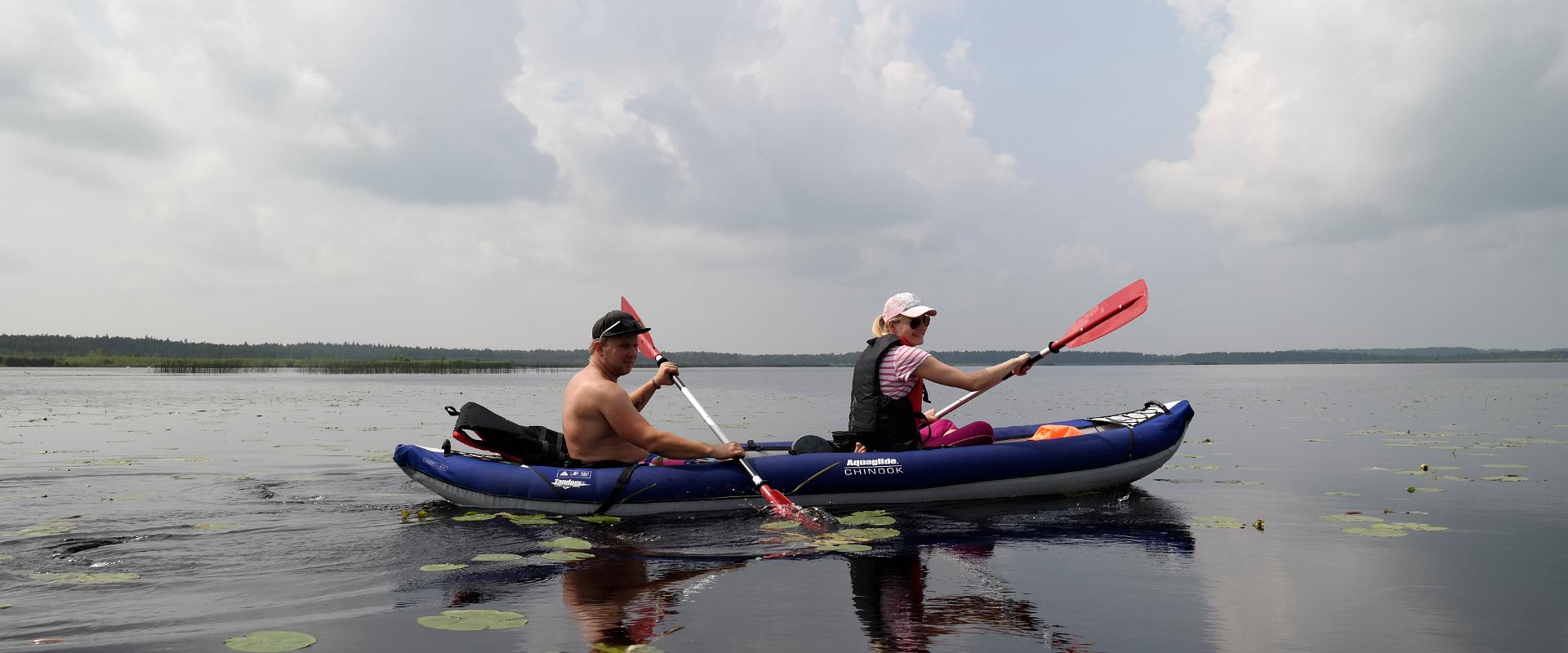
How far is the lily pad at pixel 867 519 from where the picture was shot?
6.70 meters

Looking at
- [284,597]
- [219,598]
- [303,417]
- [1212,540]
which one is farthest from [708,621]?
[303,417]

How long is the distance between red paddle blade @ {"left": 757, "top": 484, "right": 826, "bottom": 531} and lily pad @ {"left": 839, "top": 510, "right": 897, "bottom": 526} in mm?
275

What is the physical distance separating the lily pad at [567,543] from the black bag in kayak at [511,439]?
1549 mm

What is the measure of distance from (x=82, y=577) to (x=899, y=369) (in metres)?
5.39

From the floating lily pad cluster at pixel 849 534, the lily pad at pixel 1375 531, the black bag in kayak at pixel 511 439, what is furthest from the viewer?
the black bag in kayak at pixel 511 439

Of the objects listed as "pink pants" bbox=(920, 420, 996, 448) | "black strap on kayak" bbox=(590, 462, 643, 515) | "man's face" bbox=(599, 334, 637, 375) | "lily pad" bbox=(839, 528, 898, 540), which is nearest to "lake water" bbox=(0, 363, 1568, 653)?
"lily pad" bbox=(839, 528, 898, 540)

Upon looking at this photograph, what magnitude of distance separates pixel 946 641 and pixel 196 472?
9.31 metres

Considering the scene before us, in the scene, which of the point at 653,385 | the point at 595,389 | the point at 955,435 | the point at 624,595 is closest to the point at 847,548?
the point at 624,595

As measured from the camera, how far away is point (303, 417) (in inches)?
767

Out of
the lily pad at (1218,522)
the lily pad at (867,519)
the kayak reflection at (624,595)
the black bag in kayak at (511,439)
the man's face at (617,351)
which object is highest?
the man's face at (617,351)

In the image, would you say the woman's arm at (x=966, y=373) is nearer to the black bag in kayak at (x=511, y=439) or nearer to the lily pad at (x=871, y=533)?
the lily pad at (x=871, y=533)

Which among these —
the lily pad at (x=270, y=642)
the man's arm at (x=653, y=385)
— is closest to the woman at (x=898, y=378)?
the man's arm at (x=653, y=385)

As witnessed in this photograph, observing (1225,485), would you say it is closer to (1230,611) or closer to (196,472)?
(1230,611)

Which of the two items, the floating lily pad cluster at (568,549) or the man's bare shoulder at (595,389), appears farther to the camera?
the man's bare shoulder at (595,389)
